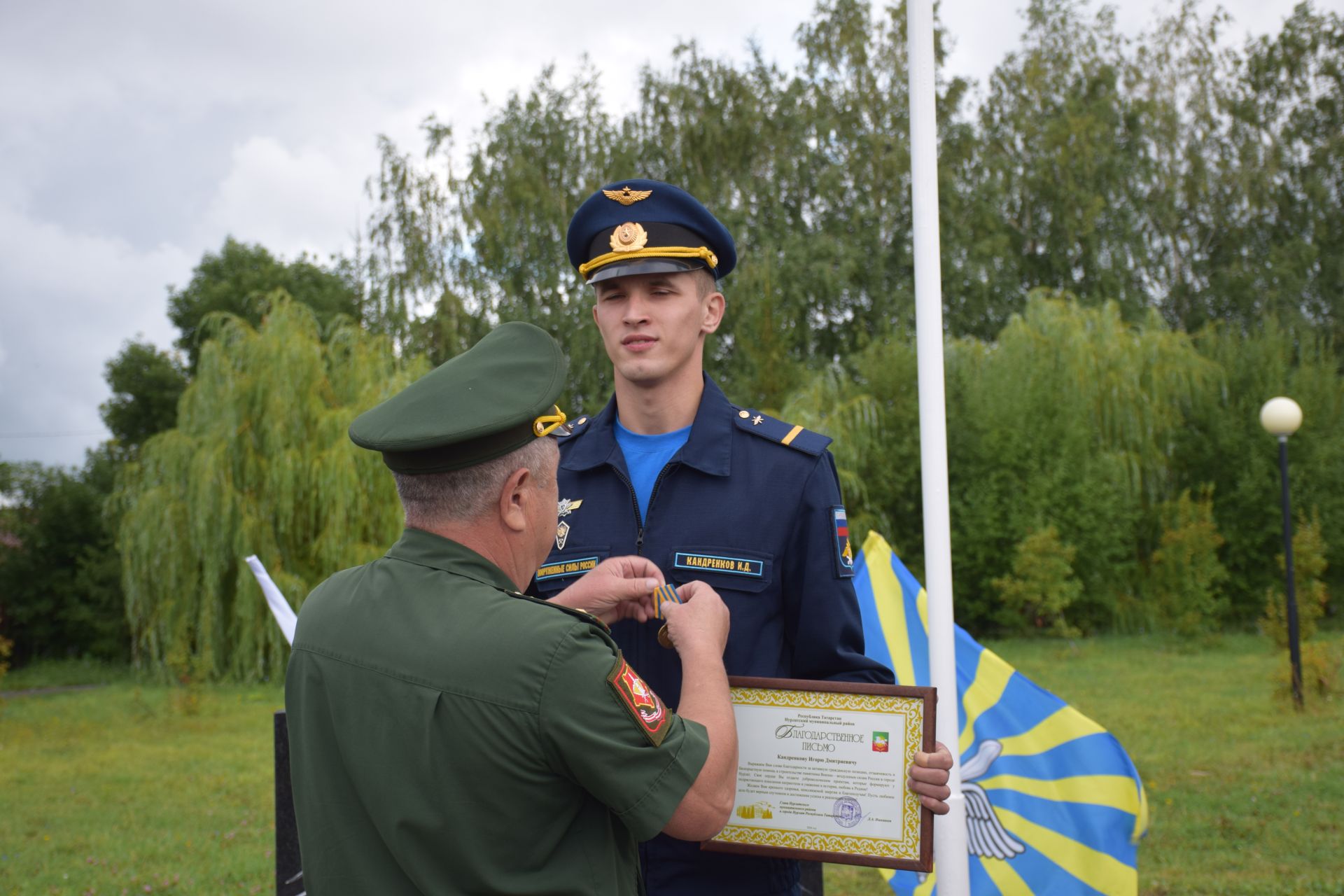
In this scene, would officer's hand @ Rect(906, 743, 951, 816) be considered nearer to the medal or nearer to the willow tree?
the medal

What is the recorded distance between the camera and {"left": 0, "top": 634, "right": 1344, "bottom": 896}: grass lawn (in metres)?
6.25

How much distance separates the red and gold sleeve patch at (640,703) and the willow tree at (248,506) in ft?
40.2

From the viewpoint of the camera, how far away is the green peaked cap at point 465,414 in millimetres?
1637

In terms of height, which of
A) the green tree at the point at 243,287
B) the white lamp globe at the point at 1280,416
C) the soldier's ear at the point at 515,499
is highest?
the green tree at the point at 243,287

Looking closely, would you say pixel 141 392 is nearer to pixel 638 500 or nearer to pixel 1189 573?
pixel 1189 573

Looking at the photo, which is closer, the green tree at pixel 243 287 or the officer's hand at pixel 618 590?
the officer's hand at pixel 618 590

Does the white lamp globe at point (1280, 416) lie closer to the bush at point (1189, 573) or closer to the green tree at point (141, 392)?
the bush at point (1189, 573)

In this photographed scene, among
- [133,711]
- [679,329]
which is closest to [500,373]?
[679,329]

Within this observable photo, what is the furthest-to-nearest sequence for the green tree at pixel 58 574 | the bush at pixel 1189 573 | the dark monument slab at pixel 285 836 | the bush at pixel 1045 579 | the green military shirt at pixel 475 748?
1. the green tree at pixel 58 574
2. the bush at pixel 1189 573
3. the bush at pixel 1045 579
4. the dark monument slab at pixel 285 836
5. the green military shirt at pixel 475 748

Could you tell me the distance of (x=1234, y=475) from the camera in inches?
741

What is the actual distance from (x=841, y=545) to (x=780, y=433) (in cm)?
30

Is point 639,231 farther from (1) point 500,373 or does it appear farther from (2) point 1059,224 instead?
(2) point 1059,224

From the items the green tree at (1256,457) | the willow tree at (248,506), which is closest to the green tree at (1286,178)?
the green tree at (1256,457)

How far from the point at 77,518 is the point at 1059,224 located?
23801 mm
